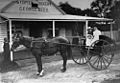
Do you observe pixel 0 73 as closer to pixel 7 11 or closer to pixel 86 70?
pixel 86 70

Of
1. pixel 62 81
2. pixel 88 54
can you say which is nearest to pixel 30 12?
pixel 88 54

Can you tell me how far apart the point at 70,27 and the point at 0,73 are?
784 centimetres

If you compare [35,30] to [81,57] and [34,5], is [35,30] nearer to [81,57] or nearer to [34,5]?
[34,5]

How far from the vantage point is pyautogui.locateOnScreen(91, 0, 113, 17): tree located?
46.5ft

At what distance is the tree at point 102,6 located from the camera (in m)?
14.2

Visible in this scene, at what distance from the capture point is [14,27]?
526 inches

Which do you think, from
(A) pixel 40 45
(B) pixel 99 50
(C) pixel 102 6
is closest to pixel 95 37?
(B) pixel 99 50

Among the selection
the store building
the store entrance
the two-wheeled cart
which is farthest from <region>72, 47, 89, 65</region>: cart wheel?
the store entrance

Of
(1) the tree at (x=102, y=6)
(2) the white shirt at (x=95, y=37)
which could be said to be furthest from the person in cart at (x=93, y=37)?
(1) the tree at (x=102, y=6)

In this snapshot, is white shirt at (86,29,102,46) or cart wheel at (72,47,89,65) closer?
white shirt at (86,29,102,46)

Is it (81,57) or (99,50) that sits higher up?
(99,50)

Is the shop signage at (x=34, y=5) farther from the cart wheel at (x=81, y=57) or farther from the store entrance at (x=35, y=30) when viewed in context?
the cart wheel at (x=81, y=57)

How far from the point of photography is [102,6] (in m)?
14.4

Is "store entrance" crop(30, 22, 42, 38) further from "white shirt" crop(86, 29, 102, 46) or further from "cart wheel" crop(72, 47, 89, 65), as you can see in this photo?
"white shirt" crop(86, 29, 102, 46)
